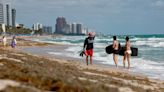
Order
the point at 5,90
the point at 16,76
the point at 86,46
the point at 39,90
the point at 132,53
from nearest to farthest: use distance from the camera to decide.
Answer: the point at 5,90 → the point at 39,90 → the point at 16,76 → the point at 86,46 → the point at 132,53

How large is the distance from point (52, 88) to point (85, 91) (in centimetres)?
62

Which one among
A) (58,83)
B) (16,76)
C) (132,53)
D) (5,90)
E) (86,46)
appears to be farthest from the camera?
(132,53)

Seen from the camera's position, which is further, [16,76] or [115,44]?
[115,44]

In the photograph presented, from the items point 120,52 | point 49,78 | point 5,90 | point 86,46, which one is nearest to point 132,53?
point 120,52

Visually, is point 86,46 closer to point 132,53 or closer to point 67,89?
point 132,53

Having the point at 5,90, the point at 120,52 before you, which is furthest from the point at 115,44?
the point at 5,90

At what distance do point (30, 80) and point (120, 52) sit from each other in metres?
13.4

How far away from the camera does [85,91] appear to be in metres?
6.63

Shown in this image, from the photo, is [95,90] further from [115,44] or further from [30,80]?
[115,44]

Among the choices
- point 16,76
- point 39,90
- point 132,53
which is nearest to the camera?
point 39,90

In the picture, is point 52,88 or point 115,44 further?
point 115,44

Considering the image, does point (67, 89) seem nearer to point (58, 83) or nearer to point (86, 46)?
point (58, 83)

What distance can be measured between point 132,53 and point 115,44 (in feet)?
6.39

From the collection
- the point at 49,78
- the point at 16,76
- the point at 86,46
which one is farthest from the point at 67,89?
the point at 86,46
